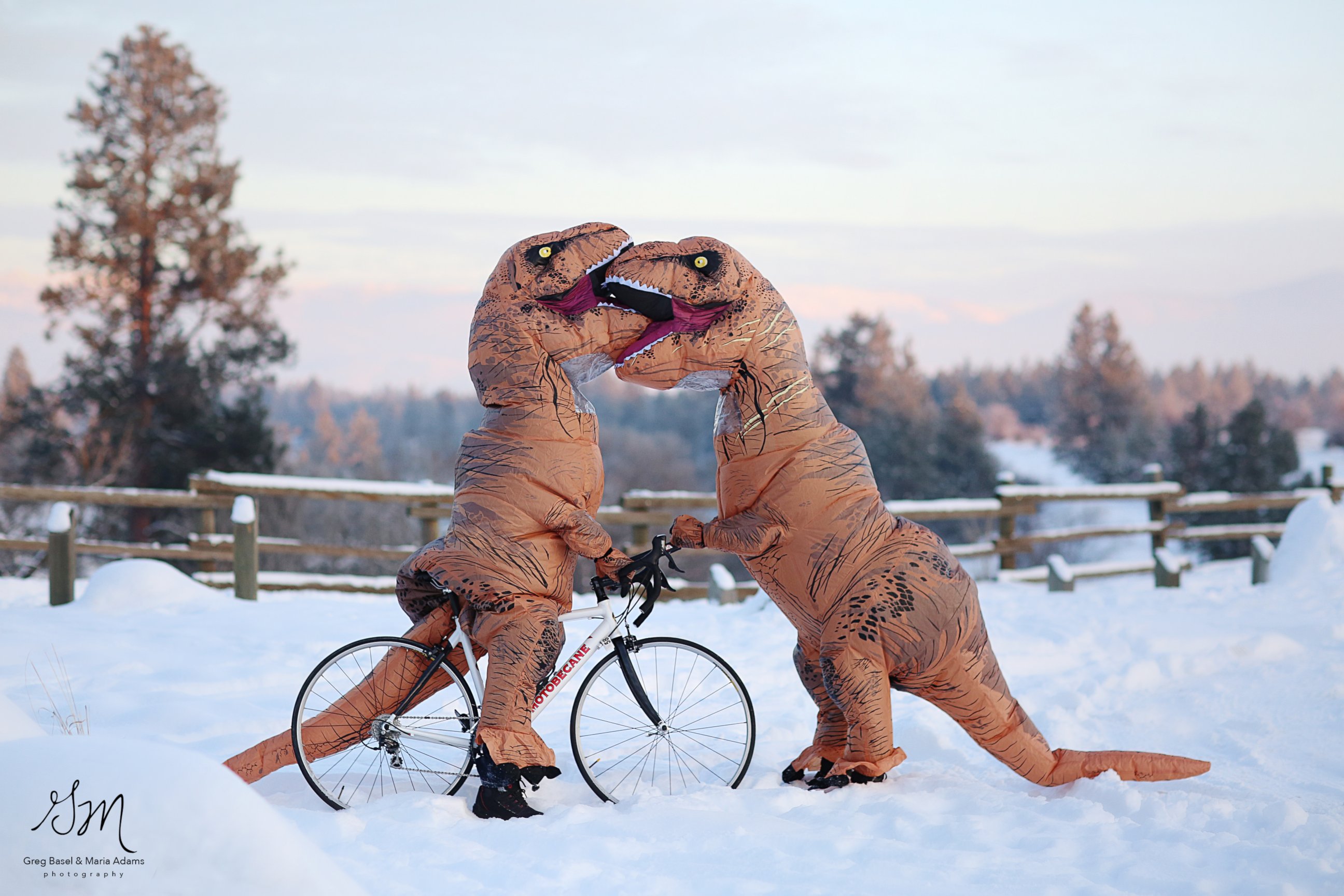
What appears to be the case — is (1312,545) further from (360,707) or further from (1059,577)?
(360,707)

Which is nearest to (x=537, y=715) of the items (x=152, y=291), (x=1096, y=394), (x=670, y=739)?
(x=670, y=739)

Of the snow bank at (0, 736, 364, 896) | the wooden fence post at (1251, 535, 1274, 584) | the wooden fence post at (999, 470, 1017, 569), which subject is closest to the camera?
Answer: the snow bank at (0, 736, 364, 896)

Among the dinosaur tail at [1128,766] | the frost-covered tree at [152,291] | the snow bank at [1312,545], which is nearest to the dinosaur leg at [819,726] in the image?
the dinosaur tail at [1128,766]

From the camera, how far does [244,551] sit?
281 inches

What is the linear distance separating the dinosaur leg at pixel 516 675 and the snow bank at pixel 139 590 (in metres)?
3.89

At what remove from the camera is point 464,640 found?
11.8ft

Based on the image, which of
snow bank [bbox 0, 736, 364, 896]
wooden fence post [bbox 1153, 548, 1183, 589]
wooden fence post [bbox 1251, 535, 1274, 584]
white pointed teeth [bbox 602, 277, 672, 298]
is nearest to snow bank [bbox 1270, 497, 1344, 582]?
wooden fence post [bbox 1251, 535, 1274, 584]

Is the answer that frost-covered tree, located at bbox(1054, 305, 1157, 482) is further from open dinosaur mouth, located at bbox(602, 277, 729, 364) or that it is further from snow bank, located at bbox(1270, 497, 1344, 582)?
open dinosaur mouth, located at bbox(602, 277, 729, 364)

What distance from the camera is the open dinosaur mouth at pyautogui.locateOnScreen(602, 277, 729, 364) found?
357 centimetres

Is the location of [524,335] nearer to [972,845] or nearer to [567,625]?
[972,845]

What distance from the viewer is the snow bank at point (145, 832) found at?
6.57 ft

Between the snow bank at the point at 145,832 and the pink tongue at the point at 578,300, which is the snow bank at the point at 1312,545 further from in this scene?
the snow bank at the point at 145,832

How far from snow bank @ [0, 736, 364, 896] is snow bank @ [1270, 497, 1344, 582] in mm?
8359

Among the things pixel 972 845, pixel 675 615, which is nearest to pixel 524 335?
pixel 972 845
